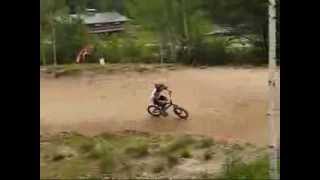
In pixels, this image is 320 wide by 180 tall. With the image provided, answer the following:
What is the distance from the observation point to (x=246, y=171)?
261cm

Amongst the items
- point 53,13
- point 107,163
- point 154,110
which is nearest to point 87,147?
point 107,163

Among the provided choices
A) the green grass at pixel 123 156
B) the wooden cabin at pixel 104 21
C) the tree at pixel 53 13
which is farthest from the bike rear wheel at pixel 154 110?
the wooden cabin at pixel 104 21

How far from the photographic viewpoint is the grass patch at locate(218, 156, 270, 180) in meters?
2.53

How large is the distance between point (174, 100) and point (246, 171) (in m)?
3.62

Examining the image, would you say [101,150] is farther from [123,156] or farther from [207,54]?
[207,54]

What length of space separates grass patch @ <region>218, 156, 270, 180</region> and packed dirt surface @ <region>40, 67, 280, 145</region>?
1.28 metres

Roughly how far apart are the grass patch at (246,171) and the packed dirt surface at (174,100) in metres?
1.28
